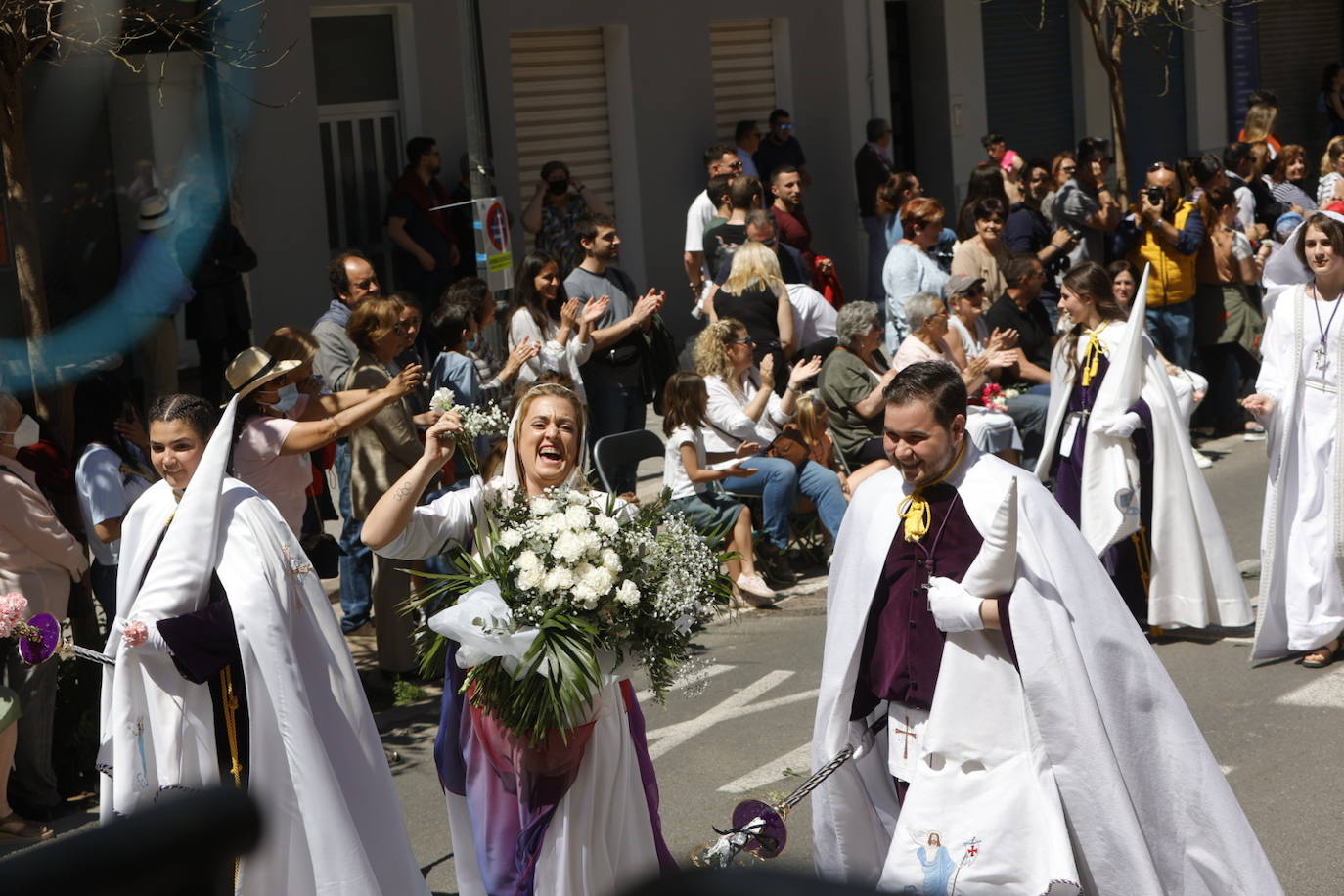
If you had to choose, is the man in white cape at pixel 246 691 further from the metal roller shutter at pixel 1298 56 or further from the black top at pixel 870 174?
the metal roller shutter at pixel 1298 56

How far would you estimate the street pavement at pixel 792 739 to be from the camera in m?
6.24

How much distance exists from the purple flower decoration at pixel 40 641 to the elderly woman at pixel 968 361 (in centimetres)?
585

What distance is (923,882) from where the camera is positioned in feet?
14.8

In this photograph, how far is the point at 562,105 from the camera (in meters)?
15.5

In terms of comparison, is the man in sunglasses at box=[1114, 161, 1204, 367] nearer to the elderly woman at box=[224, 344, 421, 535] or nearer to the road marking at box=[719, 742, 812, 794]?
the road marking at box=[719, 742, 812, 794]

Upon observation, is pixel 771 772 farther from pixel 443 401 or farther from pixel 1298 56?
pixel 1298 56

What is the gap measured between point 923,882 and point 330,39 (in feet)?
34.5

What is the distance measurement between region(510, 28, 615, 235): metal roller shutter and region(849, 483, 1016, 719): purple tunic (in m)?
10.6

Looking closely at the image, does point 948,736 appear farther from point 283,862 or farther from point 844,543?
point 283,862

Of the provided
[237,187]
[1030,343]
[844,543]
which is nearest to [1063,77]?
[1030,343]

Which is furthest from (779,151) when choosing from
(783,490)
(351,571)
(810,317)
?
(351,571)

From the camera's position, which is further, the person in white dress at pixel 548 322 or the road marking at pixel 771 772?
the person in white dress at pixel 548 322

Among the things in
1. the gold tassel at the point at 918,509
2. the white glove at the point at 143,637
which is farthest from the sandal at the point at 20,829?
the gold tassel at the point at 918,509

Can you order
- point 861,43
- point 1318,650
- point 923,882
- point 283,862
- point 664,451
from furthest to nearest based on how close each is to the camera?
point 861,43 → point 664,451 → point 1318,650 → point 283,862 → point 923,882
